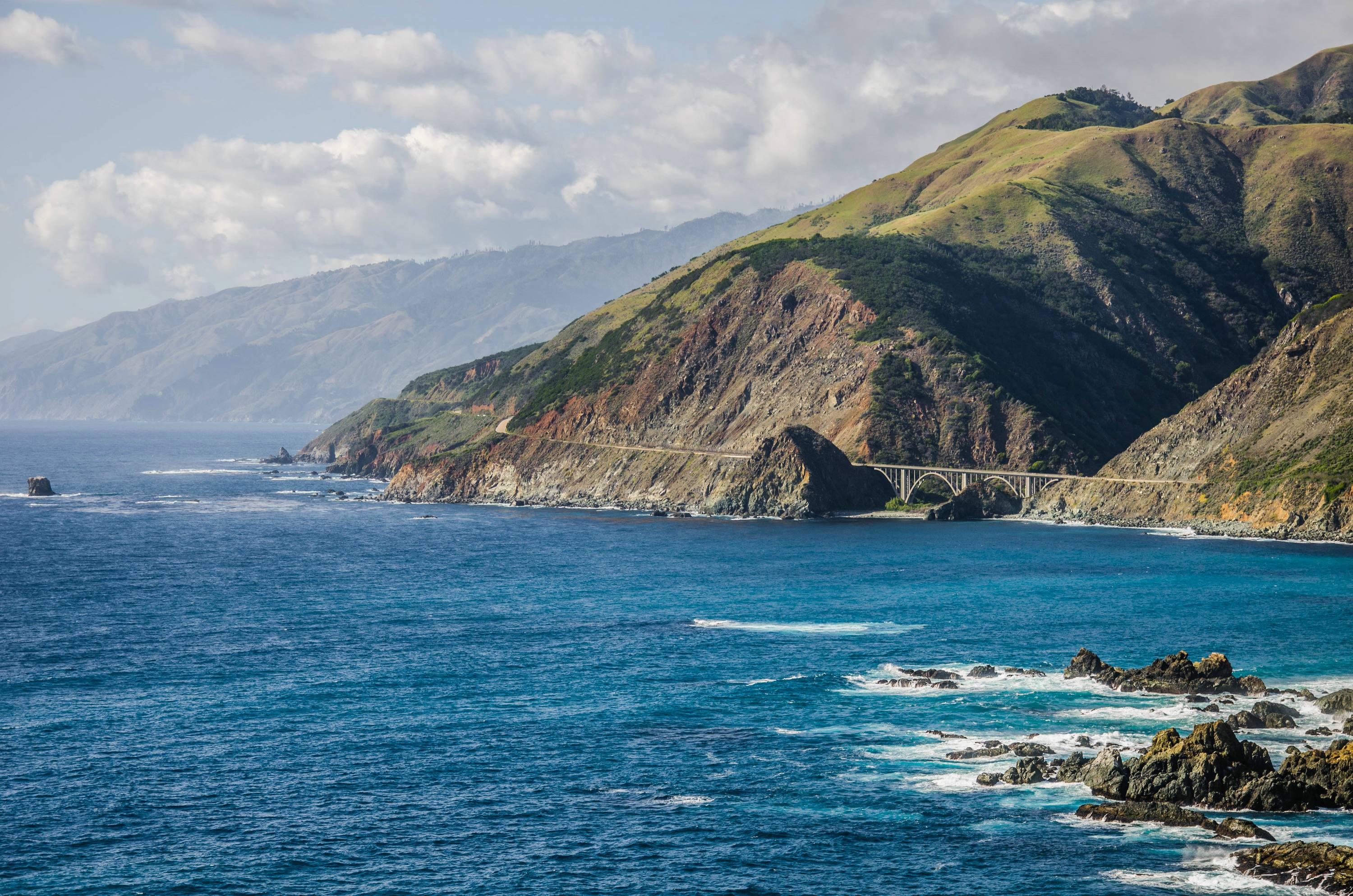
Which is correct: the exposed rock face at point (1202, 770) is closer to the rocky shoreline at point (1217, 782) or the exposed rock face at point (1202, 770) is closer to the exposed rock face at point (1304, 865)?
the rocky shoreline at point (1217, 782)

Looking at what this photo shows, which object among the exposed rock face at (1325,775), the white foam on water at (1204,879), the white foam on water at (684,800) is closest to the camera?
the white foam on water at (1204,879)

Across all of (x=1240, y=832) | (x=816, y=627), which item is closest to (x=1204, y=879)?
(x=1240, y=832)

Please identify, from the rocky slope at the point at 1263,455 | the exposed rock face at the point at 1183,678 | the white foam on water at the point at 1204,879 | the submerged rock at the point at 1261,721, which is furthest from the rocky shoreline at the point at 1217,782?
the rocky slope at the point at 1263,455

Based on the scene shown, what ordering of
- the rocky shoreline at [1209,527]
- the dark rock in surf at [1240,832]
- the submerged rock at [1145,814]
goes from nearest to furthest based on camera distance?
1. the dark rock in surf at [1240,832]
2. the submerged rock at [1145,814]
3. the rocky shoreline at [1209,527]

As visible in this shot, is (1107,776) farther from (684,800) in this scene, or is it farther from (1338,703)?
(1338,703)

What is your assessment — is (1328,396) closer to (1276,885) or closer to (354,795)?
(1276,885)

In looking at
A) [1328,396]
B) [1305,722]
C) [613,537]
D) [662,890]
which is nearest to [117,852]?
[662,890]

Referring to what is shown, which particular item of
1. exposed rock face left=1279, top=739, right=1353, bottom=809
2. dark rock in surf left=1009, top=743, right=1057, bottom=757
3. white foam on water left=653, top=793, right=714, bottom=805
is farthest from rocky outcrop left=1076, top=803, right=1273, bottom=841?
white foam on water left=653, top=793, right=714, bottom=805
